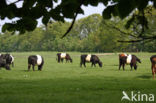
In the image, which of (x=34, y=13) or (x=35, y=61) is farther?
(x=35, y=61)

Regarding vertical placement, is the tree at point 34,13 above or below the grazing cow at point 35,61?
above

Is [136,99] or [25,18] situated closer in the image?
[25,18]

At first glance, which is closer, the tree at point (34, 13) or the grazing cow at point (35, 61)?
the tree at point (34, 13)

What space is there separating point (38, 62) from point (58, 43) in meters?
64.9

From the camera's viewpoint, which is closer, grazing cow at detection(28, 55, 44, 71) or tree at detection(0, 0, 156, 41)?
tree at detection(0, 0, 156, 41)

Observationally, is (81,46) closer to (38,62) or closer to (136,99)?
(38,62)

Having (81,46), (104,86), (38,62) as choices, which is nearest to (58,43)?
(81,46)

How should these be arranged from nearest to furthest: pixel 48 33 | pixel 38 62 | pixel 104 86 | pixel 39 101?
pixel 39 101 < pixel 104 86 < pixel 38 62 < pixel 48 33

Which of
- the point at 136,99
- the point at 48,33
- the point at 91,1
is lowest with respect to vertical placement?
the point at 136,99

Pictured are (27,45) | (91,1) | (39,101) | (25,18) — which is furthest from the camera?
(27,45)

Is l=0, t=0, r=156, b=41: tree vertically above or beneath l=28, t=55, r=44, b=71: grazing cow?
above

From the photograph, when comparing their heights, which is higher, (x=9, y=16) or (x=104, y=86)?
(x=9, y=16)

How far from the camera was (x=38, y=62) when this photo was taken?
843 inches

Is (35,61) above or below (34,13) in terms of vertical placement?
below
